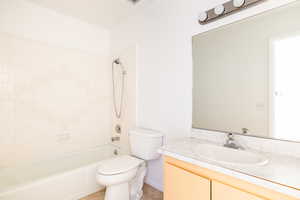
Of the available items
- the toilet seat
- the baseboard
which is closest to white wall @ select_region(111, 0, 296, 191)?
the baseboard

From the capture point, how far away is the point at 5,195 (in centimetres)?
138

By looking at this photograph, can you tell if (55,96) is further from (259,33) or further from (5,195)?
(259,33)

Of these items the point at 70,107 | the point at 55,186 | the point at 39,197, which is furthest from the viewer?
the point at 70,107

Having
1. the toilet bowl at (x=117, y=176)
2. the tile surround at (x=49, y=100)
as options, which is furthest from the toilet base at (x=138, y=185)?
the tile surround at (x=49, y=100)

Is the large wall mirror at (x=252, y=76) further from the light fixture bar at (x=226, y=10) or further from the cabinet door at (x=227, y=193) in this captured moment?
the cabinet door at (x=227, y=193)

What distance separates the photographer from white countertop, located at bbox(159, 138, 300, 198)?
2.24 feet

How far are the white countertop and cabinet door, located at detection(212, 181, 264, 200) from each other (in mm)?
83

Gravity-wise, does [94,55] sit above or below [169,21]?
below

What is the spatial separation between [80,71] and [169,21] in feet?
5.00

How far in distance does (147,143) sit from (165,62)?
38.6 inches

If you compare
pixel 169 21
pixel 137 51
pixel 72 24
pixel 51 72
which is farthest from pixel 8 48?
pixel 169 21

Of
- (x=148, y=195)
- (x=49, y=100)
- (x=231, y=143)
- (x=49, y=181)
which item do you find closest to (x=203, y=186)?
(x=231, y=143)

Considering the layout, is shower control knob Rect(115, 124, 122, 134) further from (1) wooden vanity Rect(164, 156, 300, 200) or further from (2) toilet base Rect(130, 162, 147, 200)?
(1) wooden vanity Rect(164, 156, 300, 200)

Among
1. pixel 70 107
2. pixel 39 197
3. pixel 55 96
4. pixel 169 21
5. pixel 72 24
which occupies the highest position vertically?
pixel 72 24
